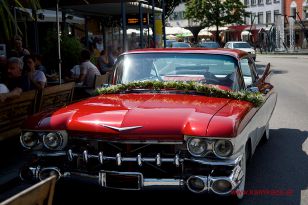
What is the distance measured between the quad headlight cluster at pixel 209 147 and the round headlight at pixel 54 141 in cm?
115

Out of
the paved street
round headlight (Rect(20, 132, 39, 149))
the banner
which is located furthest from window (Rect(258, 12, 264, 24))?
round headlight (Rect(20, 132, 39, 149))

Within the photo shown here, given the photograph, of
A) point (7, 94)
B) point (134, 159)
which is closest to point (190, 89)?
point (134, 159)

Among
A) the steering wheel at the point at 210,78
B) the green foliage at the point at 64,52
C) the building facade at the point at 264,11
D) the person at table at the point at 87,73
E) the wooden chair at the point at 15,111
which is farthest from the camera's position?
the building facade at the point at 264,11

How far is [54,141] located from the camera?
4680 mm

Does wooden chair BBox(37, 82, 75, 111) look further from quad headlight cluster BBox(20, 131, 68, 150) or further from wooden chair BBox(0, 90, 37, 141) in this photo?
quad headlight cluster BBox(20, 131, 68, 150)

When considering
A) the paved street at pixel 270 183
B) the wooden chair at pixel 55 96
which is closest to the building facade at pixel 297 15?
the paved street at pixel 270 183

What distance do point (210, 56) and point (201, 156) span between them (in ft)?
6.70

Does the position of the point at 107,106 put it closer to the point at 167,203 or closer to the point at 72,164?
the point at 72,164

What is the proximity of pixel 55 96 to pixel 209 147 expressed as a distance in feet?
14.1

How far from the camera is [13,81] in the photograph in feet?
26.1

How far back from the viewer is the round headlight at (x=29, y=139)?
4812mm

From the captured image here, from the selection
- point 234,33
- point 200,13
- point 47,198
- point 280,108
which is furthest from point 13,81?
point 234,33

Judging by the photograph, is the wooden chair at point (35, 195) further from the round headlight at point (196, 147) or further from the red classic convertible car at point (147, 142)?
the round headlight at point (196, 147)

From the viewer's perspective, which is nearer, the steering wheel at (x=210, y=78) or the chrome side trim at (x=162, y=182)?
the chrome side trim at (x=162, y=182)
